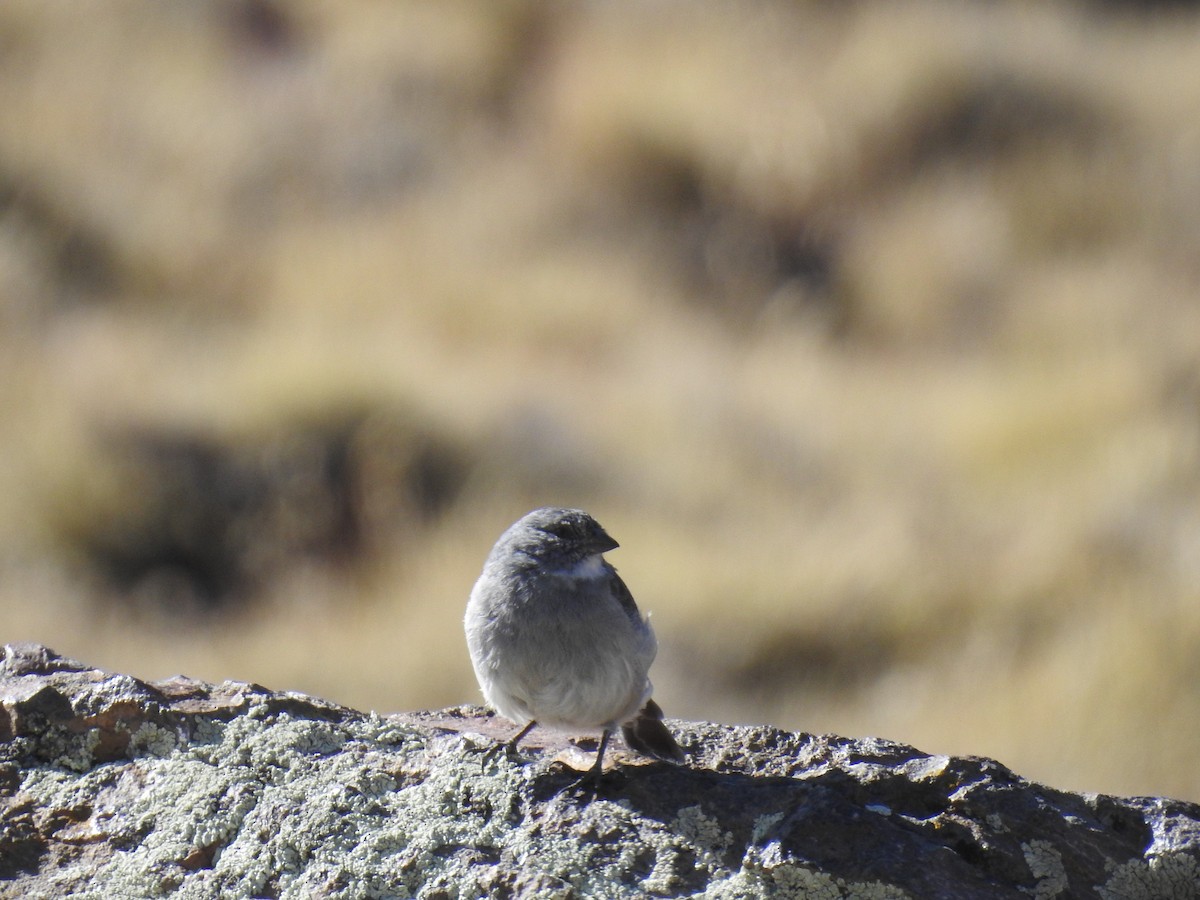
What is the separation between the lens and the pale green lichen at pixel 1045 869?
291cm

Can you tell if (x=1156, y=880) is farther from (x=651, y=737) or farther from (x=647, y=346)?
(x=647, y=346)

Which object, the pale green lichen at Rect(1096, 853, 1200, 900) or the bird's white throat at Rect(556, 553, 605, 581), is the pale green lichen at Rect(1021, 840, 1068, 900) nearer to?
the pale green lichen at Rect(1096, 853, 1200, 900)

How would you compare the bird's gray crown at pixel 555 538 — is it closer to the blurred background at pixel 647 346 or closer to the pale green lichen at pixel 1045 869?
the pale green lichen at pixel 1045 869

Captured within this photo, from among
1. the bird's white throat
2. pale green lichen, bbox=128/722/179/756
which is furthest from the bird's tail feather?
pale green lichen, bbox=128/722/179/756

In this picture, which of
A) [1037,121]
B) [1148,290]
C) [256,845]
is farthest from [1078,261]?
[256,845]

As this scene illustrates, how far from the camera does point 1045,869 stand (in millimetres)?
A: 2959

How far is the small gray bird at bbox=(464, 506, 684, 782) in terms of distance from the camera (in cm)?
376

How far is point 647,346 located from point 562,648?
6955mm

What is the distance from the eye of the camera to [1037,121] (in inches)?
483

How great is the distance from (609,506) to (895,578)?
1.93 m

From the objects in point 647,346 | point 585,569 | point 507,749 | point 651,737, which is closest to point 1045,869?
point 651,737

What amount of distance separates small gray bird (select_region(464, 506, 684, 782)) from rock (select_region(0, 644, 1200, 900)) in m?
0.32

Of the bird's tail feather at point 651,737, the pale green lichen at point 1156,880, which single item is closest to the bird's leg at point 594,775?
the bird's tail feather at point 651,737

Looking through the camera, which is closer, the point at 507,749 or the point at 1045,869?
the point at 1045,869
